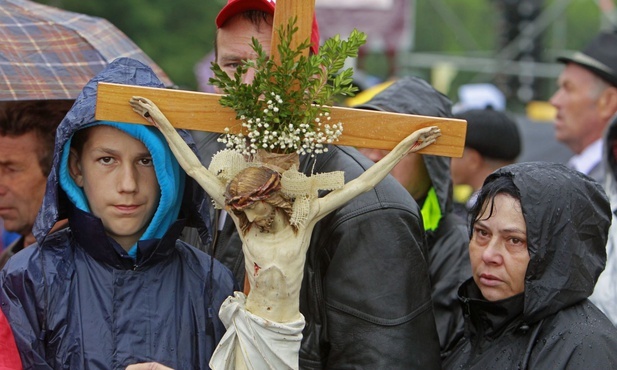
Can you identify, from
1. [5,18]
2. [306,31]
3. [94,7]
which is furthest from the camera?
[94,7]

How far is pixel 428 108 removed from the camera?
4961 millimetres

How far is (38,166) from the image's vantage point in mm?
4555

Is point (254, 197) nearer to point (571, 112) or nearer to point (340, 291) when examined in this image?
point (340, 291)

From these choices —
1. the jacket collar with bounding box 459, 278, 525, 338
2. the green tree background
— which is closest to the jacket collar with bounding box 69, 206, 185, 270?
the jacket collar with bounding box 459, 278, 525, 338

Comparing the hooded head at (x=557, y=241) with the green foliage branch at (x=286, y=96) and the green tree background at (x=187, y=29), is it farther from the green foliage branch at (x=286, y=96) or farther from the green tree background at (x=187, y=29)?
the green tree background at (x=187, y=29)

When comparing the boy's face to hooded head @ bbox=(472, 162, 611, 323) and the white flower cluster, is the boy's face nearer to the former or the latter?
the white flower cluster

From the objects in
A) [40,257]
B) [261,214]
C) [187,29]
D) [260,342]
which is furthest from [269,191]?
[187,29]

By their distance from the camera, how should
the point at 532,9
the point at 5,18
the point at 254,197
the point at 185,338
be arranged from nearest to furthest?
the point at 254,197, the point at 185,338, the point at 5,18, the point at 532,9

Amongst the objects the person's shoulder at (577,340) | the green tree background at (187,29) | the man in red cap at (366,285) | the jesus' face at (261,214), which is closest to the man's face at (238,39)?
the man in red cap at (366,285)

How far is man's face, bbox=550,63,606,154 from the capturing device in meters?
7.05

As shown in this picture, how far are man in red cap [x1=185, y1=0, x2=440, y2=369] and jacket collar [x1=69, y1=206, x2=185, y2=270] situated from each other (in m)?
0.45

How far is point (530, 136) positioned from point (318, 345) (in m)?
7.26

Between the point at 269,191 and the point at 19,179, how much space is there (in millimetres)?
2068

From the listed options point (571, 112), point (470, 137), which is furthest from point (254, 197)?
point (571, 112)
